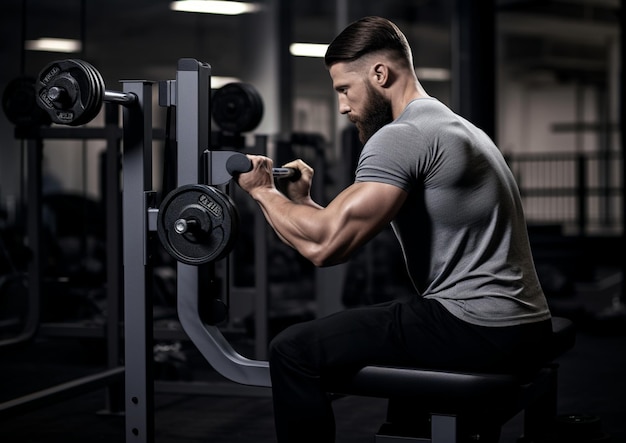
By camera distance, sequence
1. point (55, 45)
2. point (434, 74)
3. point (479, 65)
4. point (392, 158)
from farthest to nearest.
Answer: point (434, 74) < point (479, 65) < point (55, 45) < point (392, 158)

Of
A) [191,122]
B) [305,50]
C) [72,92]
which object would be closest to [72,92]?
[72,92]

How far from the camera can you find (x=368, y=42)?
5.61ft

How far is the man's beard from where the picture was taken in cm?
175

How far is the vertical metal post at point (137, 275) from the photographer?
186 centimetres

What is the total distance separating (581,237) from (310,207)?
612 centimetres

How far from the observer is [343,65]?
5.69ft

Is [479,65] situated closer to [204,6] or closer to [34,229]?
[204,6]

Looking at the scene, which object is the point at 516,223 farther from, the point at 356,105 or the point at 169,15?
the point at 169,15

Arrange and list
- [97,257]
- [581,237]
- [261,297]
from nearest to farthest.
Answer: [261,297], [97,257], [581,237]

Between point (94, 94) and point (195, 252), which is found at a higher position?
point (94, 94)

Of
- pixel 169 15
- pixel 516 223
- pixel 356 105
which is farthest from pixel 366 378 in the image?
pixel 169 15

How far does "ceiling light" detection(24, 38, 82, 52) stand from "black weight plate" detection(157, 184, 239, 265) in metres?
3.01

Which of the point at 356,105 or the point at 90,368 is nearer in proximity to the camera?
the point at 356,105

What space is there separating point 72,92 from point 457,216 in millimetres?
762
